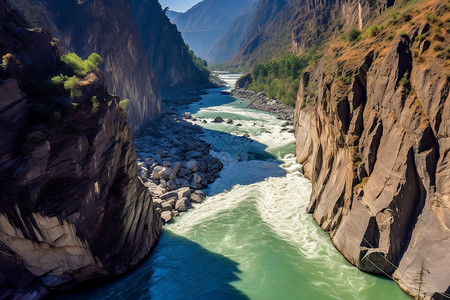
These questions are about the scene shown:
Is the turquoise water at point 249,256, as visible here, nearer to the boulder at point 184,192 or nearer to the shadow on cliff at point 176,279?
the shadow on cliff at point 176,279

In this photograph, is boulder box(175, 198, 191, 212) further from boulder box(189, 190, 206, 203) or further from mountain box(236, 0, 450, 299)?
mountain box(236, 0, 450, 299)

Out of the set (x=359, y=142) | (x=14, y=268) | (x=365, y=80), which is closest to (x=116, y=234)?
(x=14, y=268)

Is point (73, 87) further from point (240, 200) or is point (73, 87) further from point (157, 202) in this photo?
point (240, 200)

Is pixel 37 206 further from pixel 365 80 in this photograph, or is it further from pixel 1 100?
pixel 365 80

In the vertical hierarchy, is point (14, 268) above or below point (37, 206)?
below

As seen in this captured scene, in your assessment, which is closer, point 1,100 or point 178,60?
point 1,100

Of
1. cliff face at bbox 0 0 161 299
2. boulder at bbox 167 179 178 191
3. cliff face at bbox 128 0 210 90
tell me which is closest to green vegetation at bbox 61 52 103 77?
cliff face at bbox 0 0 161 299

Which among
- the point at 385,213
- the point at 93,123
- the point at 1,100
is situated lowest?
the point at 385,213
